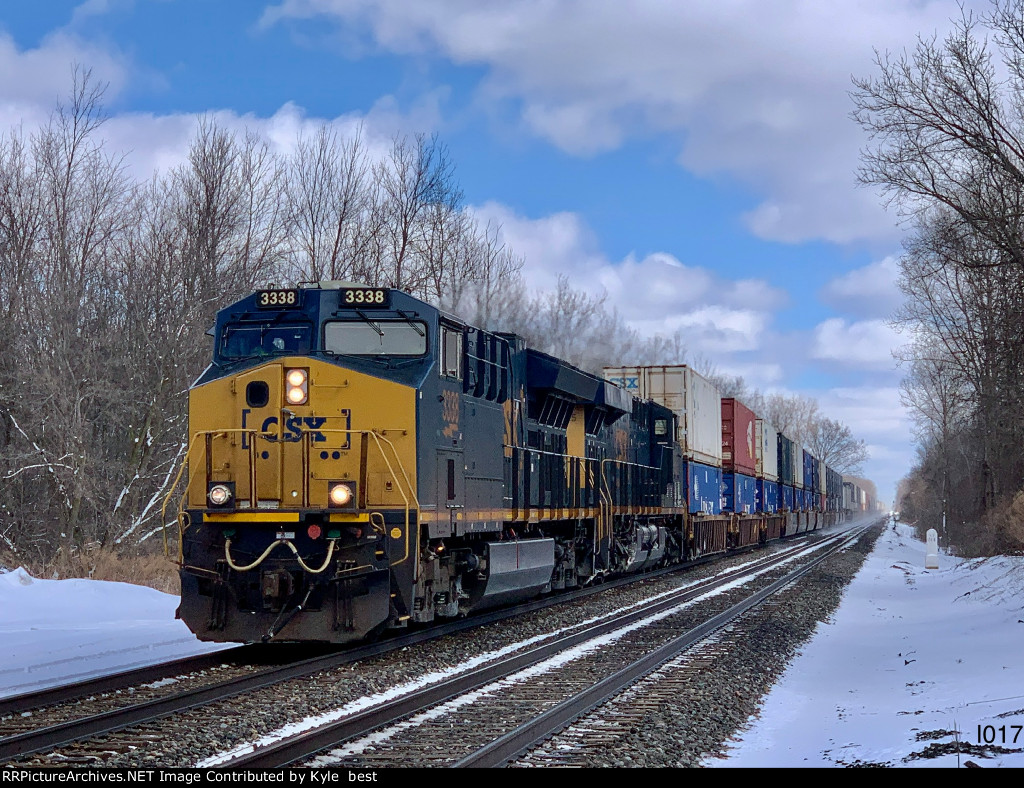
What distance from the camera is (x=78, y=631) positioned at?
1262 centimetres

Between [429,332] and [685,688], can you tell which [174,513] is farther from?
[685,688]

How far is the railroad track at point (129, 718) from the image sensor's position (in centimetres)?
670

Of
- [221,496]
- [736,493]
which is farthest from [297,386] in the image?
[736,493]

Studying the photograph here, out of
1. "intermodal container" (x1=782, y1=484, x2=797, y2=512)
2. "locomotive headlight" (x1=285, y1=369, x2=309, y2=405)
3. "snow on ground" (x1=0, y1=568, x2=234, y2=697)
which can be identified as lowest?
"snow on ground" (x1=0, y1=568, x2=234, y2=697)

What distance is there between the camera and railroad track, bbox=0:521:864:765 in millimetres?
6699

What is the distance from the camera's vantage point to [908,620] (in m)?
16.4

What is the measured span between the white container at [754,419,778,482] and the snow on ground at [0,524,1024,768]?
2101 cm

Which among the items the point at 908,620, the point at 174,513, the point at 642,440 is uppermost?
the point at 642,440

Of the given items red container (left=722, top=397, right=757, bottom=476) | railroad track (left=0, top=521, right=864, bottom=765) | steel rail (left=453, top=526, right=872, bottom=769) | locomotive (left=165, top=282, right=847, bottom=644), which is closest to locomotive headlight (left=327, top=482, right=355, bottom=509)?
locomotive (left=165, top=282, right=847, bottom=644)

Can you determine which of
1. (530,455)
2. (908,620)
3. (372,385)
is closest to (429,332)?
(372,385)

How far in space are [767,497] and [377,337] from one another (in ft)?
110

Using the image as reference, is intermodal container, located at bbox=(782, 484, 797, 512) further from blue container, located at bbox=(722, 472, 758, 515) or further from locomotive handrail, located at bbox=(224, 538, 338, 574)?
locomotive handrail, located at bbox=(224, 538, 338, 574)
